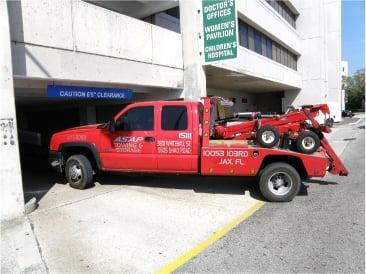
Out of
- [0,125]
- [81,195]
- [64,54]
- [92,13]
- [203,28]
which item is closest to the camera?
[0,125]

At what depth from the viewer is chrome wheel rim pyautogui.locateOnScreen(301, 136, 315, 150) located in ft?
23.1

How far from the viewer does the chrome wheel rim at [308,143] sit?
23.1 feet

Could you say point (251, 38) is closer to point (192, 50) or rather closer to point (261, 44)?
point (261, 44)

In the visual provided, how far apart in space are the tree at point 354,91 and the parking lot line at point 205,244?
95.5m

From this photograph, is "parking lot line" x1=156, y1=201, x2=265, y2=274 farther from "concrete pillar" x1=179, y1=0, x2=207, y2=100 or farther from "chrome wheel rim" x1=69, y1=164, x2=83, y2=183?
"concrete pillar" x1=179, y1=0, x2=207, y2=100

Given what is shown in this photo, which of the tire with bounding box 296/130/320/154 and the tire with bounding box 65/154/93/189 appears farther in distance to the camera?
the tire with bounding box 65/154/93/189

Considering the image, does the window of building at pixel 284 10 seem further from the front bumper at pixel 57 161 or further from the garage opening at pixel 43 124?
the front bumper at pixel 57 161

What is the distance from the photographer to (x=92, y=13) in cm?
918

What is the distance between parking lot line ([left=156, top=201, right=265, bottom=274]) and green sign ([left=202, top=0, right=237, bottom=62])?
267 inches

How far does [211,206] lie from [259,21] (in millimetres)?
17626

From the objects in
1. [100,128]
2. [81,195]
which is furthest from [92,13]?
[81,195]

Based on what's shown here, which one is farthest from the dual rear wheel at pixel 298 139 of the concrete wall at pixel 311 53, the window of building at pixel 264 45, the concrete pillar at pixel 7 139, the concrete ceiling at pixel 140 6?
the concrete wall at pixel 311 53

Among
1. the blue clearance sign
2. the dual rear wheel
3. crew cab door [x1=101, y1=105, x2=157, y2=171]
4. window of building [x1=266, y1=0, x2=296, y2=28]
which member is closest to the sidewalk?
crew cab door [x1=101, y1=105, x2=157, y2=171]

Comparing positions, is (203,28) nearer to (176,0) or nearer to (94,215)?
(176,0)
